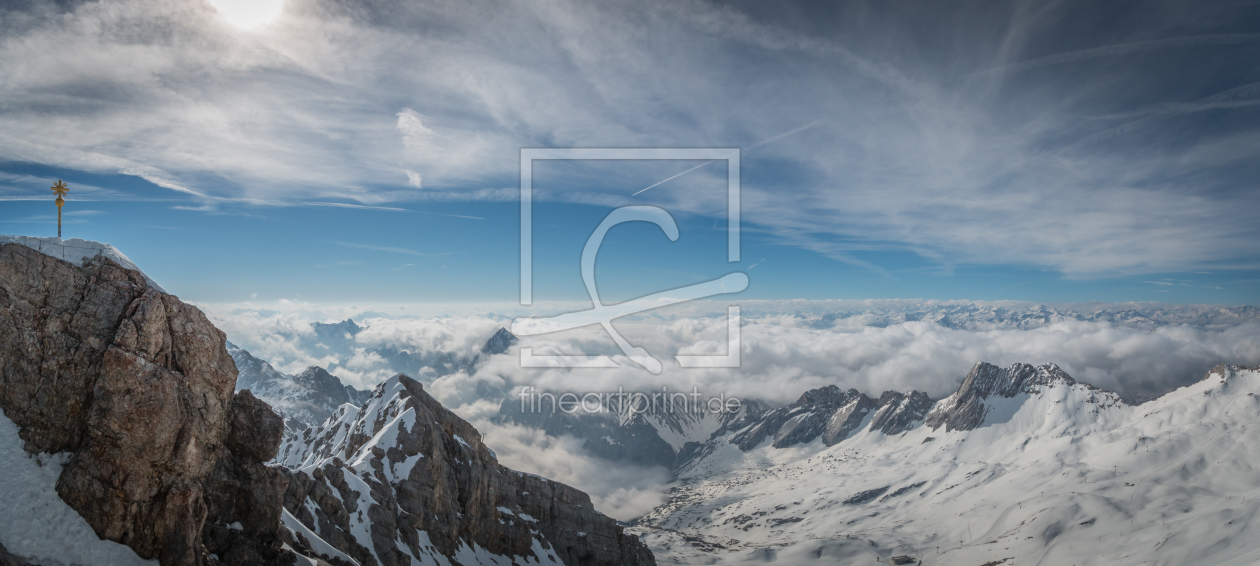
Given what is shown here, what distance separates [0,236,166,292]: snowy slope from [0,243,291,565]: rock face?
2.09 feet

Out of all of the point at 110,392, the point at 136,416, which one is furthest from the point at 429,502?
the point at 110,392

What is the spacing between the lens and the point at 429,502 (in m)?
127

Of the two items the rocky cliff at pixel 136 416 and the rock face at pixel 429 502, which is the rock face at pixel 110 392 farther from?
the rock face at pixel 429 502

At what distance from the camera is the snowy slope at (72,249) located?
4600 cm

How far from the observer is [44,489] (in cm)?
4175

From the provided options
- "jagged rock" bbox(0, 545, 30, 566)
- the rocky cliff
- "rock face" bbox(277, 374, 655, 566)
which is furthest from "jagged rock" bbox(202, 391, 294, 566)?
"jagged rock" bbox(0, 545, 30, 566)

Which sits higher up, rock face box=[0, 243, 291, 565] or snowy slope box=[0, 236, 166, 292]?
snowy slope box=[0, 236, 166, 292]

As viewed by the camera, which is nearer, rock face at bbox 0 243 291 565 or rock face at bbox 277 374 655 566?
rock face at bbox 0 243 291 565

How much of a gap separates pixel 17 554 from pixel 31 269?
2171cm

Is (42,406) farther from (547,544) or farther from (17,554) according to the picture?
(547,544)

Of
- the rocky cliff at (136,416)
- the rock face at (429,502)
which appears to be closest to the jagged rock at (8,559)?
the rocky cliff at (136,416)

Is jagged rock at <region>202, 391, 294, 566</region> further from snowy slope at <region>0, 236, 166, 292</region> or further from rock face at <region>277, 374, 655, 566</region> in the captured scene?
rock face at <region>277, 374, 655, 566</region>

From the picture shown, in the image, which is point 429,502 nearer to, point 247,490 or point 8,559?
point 247,490

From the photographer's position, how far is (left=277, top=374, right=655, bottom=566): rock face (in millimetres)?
104312
